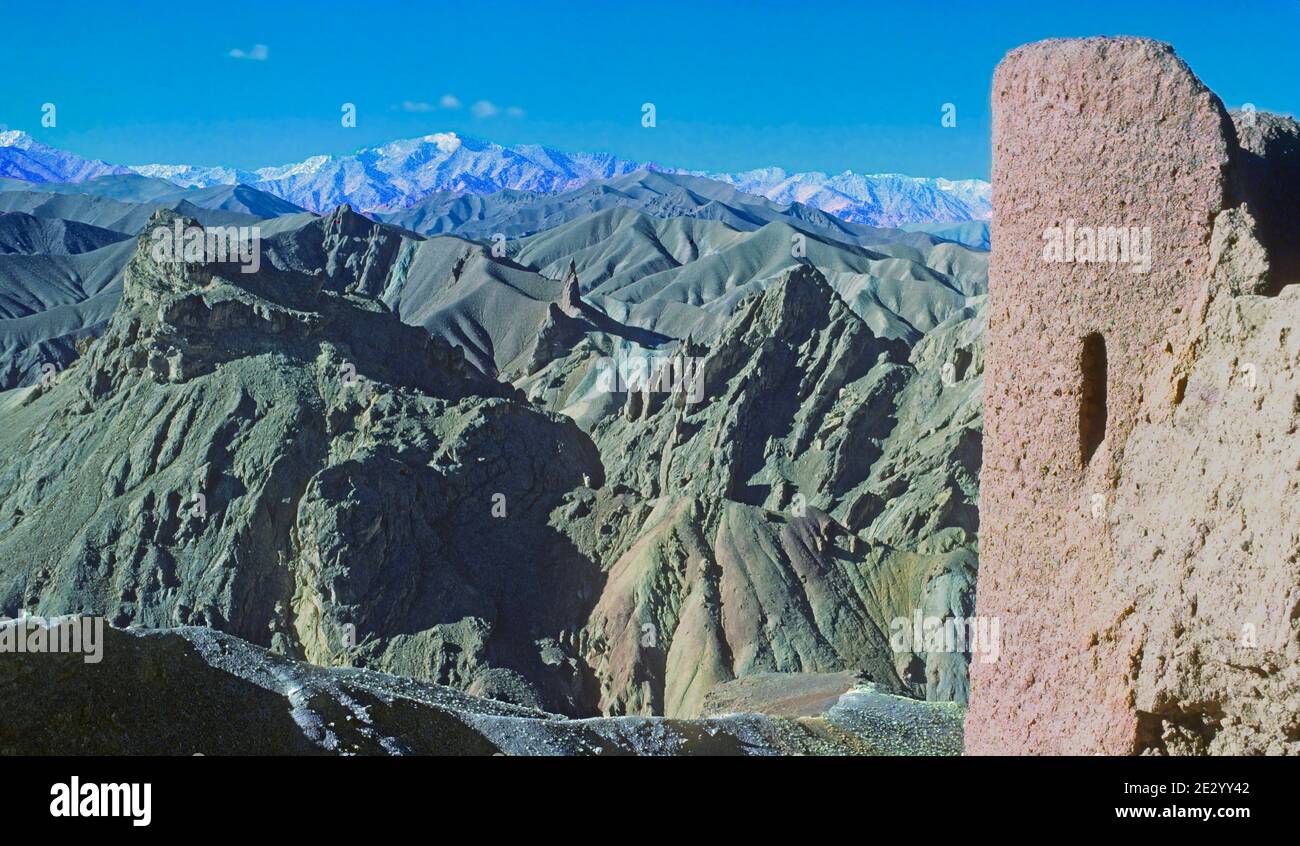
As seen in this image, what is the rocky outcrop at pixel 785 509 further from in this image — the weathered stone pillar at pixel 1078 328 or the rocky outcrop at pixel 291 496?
the weathered stone pillar at pixel 1078 328

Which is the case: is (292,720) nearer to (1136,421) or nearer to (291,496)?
(1136,421)

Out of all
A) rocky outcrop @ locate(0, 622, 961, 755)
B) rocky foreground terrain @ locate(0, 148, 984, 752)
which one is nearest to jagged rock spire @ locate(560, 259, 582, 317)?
rocky foreground terrain @ locate(0, 148, 984, 752)

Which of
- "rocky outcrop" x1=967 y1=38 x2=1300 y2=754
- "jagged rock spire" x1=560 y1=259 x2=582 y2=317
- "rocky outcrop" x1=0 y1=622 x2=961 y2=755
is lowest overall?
"rocky outcrop" x1=0 y1=622 x2=961 y2=755

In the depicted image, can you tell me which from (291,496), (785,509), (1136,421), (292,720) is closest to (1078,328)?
(1136,421)

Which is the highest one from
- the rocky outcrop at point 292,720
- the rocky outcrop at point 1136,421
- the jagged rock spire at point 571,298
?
the jagged rock spire at point 571,298

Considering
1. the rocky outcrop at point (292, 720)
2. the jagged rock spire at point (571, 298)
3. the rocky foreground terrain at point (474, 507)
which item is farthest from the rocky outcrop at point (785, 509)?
the jagged rock spire at point (571, 298)

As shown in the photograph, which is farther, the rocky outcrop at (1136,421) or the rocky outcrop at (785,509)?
the rocky outcrop at (785,509)

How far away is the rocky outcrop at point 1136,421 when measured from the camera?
7.97 meters

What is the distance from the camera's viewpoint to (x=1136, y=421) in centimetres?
884

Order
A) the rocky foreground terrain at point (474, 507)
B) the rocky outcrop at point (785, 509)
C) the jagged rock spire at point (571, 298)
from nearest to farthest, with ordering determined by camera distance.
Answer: the rocky outcrop at point (785, 509), the rocky foreground terrain at point (474, 507), the jagged rock spire at point (571, 298)

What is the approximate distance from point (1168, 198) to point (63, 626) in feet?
35.9

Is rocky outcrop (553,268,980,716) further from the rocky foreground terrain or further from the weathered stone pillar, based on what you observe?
the weathered stone pillar

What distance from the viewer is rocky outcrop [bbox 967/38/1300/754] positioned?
797 cm
